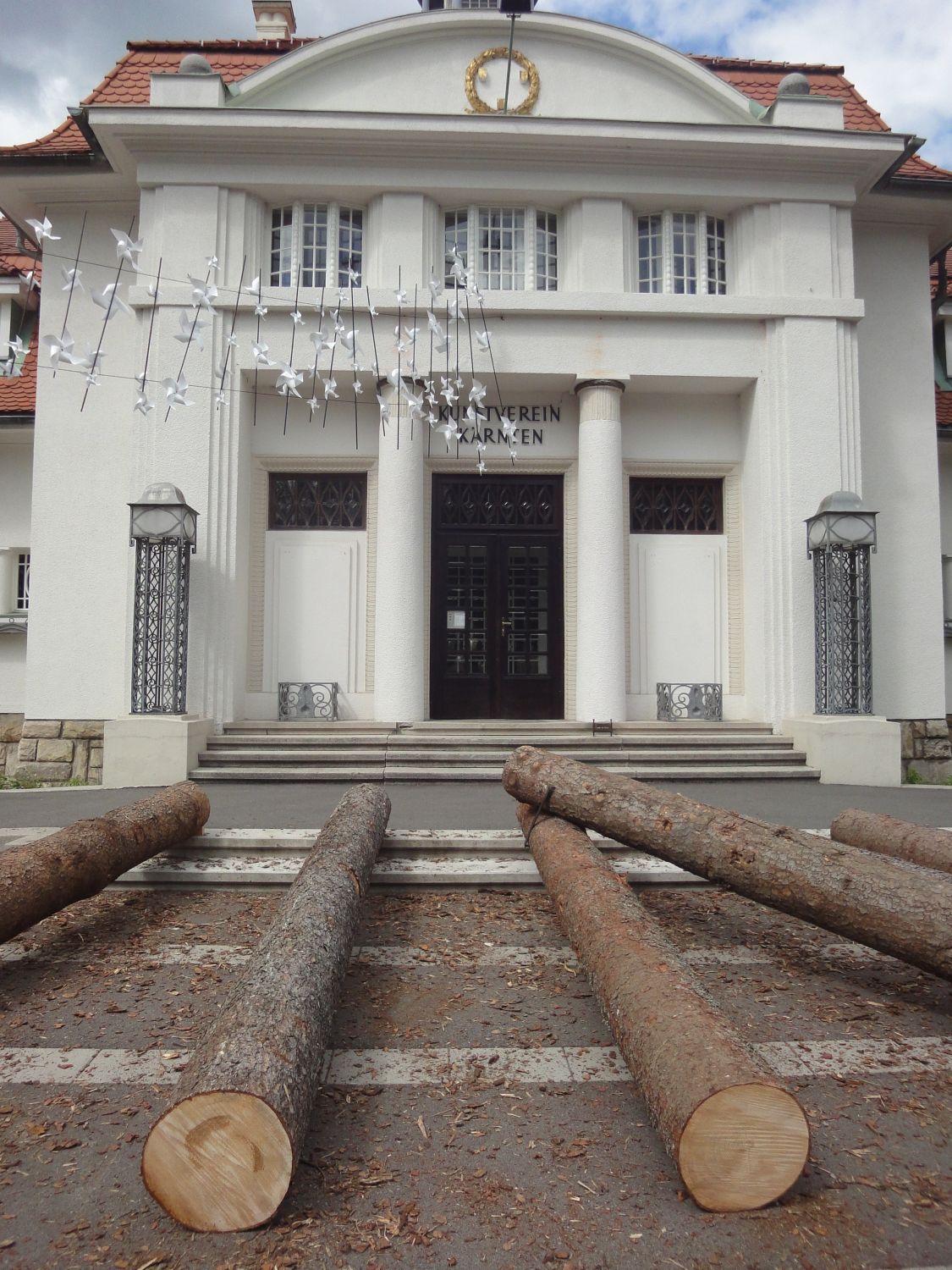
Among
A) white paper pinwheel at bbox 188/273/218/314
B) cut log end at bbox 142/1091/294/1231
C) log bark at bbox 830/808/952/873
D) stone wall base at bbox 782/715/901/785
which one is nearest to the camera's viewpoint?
cut log end at bbox 142/1091/294/1231

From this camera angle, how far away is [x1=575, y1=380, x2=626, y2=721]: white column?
1090cm

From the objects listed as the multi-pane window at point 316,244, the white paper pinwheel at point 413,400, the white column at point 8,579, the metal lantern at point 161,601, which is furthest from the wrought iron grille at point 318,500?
the white column at point 8,579

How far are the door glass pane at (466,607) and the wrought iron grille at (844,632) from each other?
4277 millimetres

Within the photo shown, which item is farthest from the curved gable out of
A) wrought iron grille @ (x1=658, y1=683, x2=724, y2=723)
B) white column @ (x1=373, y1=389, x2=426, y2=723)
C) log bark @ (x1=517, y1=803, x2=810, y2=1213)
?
log bark @ (x1=517, y1=803, x2=810, y2=1213)

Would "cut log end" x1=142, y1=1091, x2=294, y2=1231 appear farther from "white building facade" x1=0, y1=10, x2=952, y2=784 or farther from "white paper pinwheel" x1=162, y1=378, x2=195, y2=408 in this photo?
"white paper pinwheel" x1=162, y1=378, x2=195, y2=408

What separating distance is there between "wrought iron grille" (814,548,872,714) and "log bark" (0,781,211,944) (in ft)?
25.0

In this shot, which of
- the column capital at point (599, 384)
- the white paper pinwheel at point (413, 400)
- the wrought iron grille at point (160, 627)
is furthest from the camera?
the column capital at point (599, 384)

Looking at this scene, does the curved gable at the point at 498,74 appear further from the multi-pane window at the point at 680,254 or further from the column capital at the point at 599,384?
the column capital at the point at 599,384

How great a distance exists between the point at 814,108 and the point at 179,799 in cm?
1140

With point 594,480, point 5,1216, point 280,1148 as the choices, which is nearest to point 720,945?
point 280,1148

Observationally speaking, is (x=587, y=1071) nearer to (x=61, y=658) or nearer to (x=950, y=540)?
(x=61, y=658)

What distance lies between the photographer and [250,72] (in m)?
12.3

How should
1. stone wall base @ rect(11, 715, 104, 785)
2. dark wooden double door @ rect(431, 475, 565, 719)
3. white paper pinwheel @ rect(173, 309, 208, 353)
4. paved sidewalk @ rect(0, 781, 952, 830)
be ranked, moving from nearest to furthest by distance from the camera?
1. paved sidewalk @ rect(0, 781, 952, 830)
2. white paper pinwheel @ rect(173, 309, 208, 353)
3. stone wall base @ rect(11, 715, 104, 785)
4. dark wooden double door @ rect(431, 475, 565, 719)

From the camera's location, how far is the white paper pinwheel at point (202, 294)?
8.78 metres
